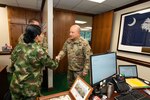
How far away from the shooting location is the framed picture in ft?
7.59

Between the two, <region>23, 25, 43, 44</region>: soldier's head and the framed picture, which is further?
the framed picture

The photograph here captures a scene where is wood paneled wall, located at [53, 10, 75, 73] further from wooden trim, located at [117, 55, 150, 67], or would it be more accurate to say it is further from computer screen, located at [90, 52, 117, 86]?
computer screen, located at [90, 52, 117, 86]

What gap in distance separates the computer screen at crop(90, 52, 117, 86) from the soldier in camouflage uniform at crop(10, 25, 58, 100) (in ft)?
1.87

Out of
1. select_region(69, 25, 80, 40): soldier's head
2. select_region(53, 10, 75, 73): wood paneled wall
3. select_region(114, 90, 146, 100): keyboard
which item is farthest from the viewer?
select_region(53, 10, 75, 73): wood paneled wall

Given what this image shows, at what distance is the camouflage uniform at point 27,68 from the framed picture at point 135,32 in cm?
217

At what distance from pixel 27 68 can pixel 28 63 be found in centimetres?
6

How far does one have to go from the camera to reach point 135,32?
2.56 m

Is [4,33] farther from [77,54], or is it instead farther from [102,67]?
[102,67]

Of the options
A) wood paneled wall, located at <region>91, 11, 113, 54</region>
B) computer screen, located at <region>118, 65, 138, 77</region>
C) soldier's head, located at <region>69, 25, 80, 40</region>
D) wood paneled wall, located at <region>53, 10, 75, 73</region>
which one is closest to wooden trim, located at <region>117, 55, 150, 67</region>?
wood paneled wall, located at <region>91, 11, 113, 54</region>

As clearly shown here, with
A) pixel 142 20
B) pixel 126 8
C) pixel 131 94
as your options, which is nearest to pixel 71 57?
pixel 131 94

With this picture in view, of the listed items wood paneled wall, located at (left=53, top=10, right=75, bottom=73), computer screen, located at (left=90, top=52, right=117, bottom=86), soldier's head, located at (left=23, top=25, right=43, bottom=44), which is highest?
wood paneled wall, located at (left=53, top=10, right=75, bottom=73)

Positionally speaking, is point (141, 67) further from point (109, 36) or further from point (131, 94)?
point (131, 94)

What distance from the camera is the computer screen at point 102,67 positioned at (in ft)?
3.48

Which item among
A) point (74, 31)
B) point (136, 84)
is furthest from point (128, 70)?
point (74, 31)
